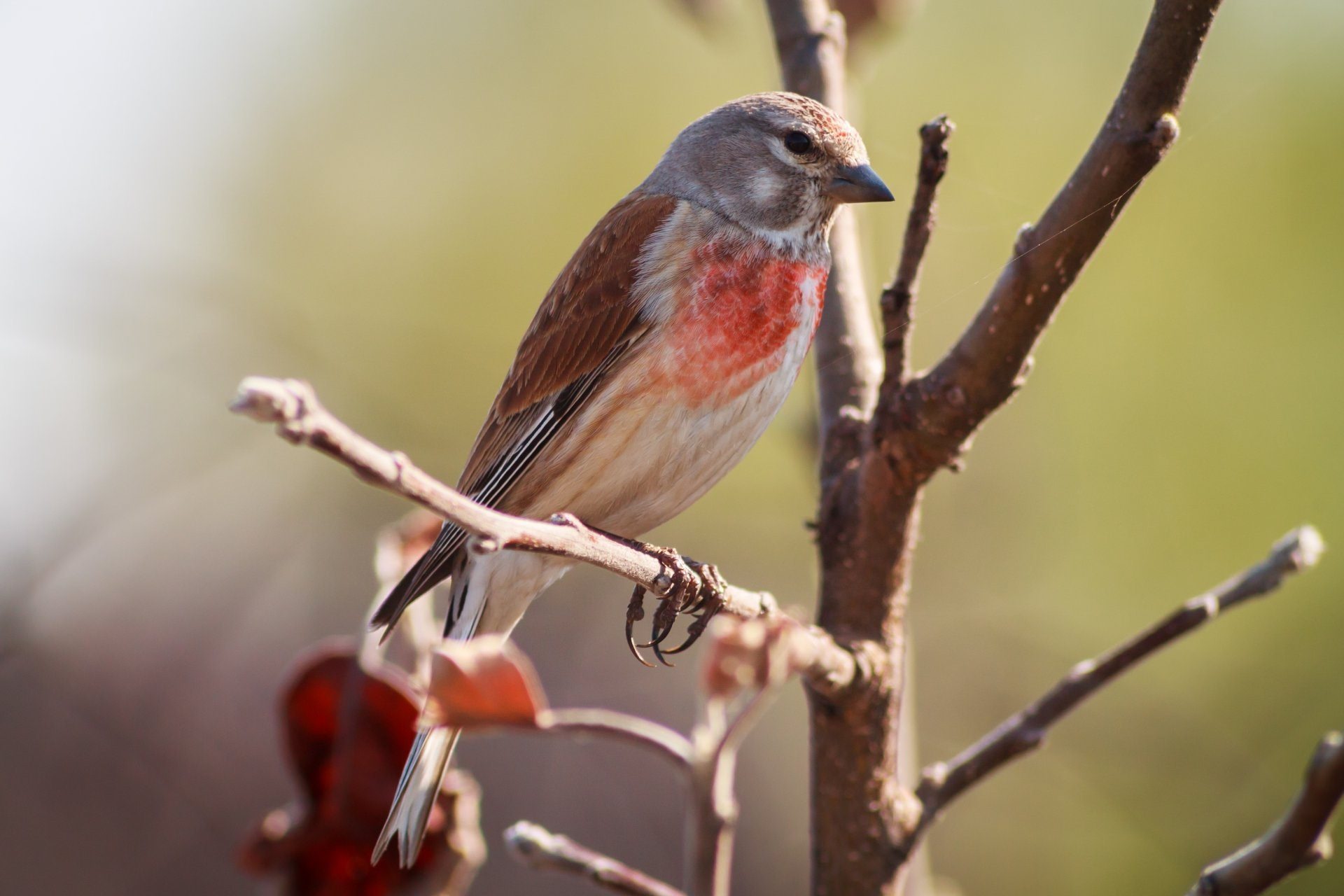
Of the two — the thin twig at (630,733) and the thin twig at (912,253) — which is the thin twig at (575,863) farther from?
the thin twig at (912,253)

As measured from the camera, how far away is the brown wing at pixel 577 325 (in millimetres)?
3441

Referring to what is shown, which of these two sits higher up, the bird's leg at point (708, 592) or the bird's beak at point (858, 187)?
the bird's beak at point (858, 187)

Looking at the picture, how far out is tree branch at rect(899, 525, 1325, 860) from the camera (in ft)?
7.79

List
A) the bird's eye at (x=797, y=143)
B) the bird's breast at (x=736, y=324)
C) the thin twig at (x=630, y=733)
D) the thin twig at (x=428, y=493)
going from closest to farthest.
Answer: the thin twig at (x=428, y=493), the thin twig at (x=630, y=733), the bird's breast at (x=736, y=324), the bird's eye at (x=797, y=143)

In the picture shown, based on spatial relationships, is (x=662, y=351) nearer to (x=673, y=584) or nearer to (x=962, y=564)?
(x=673, y=584)

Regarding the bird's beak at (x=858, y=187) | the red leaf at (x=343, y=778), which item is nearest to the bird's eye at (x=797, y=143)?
the bird's beak at (x=858, y=187)

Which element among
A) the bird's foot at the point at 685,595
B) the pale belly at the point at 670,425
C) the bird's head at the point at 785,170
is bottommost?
the bird's foot at the point at 685,595

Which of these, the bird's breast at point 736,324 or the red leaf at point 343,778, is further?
the bird's breast at point 736,324

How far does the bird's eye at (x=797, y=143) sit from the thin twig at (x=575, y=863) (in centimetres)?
210

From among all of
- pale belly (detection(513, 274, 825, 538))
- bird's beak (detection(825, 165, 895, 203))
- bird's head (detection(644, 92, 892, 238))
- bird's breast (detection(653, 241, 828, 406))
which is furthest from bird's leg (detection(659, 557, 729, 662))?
bird's beak (detection(825, 165, 895, 203))

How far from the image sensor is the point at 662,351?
10.8 ft

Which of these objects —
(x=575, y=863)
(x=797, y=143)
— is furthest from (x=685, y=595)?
(x=797, y=143)

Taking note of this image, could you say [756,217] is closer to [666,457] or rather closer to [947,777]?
[666,457]

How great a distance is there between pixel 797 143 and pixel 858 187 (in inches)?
9.0
